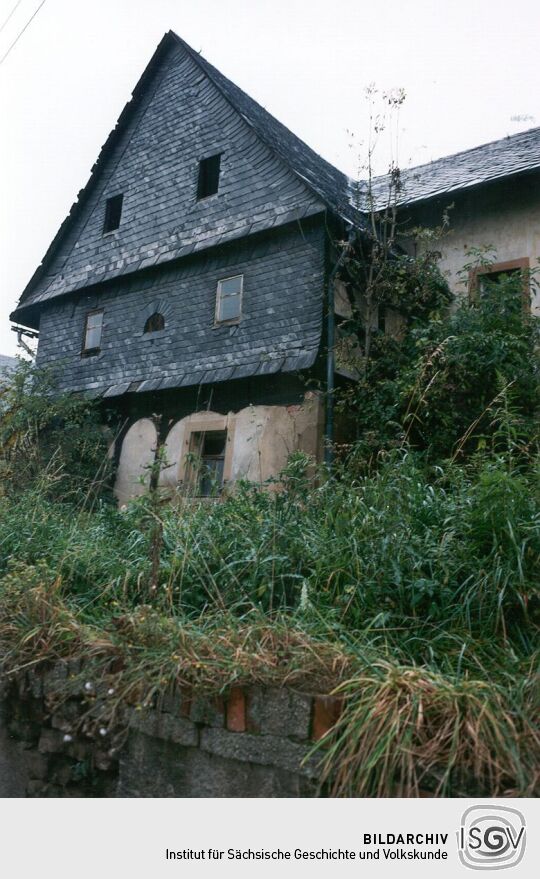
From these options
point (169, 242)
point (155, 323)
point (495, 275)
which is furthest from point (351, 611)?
point (169, 242)

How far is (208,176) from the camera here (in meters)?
12.7

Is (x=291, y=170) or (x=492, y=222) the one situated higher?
(x=291, y=170)

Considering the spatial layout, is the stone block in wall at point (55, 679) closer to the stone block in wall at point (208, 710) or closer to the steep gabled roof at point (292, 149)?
the stone block in wall at point (208, 710)

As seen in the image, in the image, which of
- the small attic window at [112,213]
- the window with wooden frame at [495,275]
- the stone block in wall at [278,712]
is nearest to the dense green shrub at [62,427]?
the small attic window at [112,213]

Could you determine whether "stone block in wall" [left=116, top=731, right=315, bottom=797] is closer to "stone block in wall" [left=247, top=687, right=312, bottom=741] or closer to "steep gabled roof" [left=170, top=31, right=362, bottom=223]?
"stone block in wall" [left=247, top=687, right=312, bottom=741]

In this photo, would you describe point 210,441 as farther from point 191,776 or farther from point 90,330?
point 191,776

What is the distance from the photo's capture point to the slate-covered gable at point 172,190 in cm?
1141

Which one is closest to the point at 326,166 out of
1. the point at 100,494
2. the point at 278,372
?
the point at 278,372

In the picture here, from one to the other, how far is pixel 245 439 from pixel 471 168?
619 centimetres

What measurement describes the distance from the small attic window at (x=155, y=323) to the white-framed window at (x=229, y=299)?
126cm

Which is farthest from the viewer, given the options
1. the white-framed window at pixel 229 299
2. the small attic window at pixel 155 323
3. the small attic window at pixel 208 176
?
the small attic window at pixel 208 176
